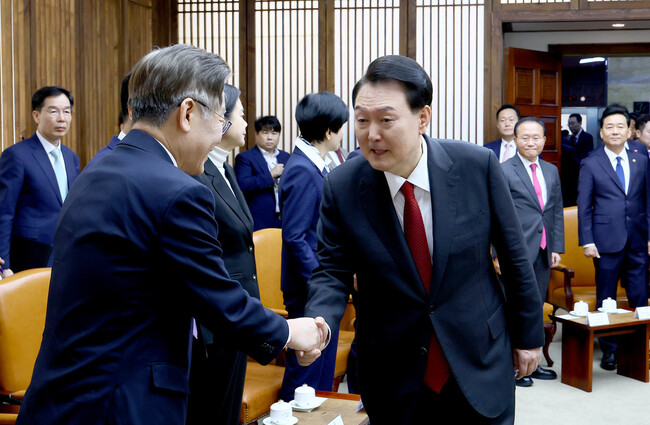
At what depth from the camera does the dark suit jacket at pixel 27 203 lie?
3691mm

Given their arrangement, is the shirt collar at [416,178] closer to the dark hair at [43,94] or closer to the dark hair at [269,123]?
the dark hair at [43,94]

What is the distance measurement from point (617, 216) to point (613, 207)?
0.22ft

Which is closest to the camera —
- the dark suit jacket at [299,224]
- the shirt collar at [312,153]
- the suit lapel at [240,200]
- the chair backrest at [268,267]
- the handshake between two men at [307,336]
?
the handshake between two men at [307,336]

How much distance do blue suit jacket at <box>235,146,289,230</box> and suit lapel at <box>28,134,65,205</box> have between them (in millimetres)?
2132

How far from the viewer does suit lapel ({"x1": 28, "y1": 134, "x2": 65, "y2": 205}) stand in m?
3.81

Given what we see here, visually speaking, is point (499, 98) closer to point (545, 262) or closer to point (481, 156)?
point (545, 262)

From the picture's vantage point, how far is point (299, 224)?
9.82 ft

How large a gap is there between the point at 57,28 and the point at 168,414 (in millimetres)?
4524

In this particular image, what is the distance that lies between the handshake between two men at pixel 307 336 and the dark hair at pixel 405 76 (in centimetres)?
58

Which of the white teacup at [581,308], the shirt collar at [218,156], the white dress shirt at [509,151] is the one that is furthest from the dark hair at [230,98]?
the white dress shirt at [509,151]

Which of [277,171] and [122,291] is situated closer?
[122,291]

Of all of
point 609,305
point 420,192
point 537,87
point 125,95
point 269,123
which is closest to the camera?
point 420,192

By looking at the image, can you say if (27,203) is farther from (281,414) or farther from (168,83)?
(168,83)

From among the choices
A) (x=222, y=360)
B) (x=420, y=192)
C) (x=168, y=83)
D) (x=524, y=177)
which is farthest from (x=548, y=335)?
(x=168, y=83)
